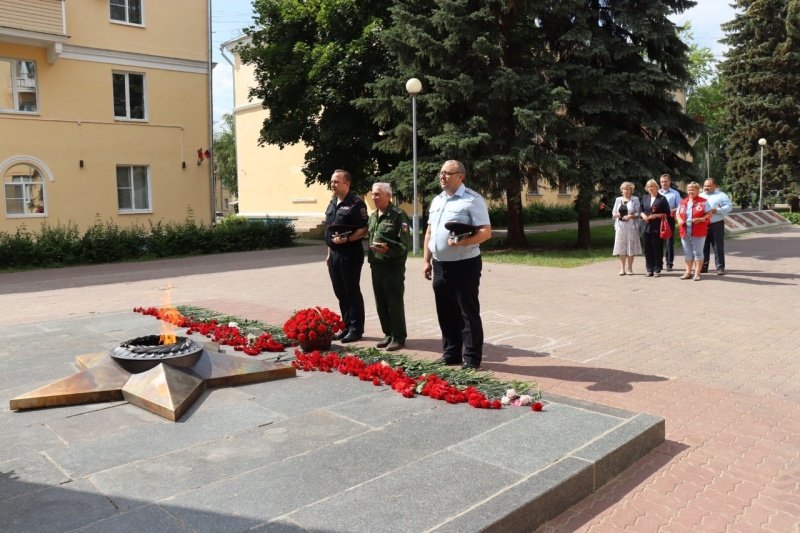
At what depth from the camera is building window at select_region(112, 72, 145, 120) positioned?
24.0 meters

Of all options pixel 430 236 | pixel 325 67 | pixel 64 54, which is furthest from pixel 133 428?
pixel 64 54

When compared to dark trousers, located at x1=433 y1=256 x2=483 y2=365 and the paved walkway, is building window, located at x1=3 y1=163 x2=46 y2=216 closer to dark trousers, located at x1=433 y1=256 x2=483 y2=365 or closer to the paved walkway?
the paved walkway

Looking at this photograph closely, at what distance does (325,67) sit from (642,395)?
723 inches

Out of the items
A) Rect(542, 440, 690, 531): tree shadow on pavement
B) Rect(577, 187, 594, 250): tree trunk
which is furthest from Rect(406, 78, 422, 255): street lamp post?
Rect(542, 440, 690, 531): tree shadow on pavement

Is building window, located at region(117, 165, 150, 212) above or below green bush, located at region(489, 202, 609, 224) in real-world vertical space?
above

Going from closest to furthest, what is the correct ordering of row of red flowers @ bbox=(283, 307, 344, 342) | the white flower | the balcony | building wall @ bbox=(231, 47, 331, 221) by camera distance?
the white flower, row of red flowers @ bbox=(283, 307, 344, 342), the balcony, building wall @ bbox=(231, 47, 331, 221)

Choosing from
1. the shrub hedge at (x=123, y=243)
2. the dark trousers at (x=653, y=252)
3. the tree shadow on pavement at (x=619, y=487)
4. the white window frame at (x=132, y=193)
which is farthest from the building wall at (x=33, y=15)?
the tree shadow on pavement at (x=619, y=487)

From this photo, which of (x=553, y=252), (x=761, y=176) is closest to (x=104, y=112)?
(x=553, y=252)

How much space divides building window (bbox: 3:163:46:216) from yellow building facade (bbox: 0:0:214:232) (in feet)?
0.11

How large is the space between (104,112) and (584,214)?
16623 millimetres

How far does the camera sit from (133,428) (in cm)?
453

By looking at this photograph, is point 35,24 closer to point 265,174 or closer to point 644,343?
point 265,174

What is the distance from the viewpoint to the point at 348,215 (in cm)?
725

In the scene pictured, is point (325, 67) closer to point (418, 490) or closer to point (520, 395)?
point (520, 395)
